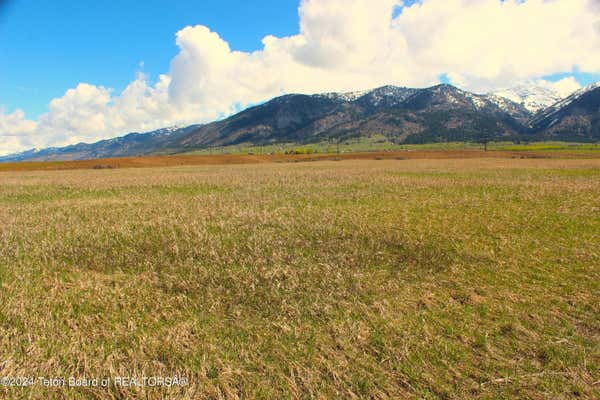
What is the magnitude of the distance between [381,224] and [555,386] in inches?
376

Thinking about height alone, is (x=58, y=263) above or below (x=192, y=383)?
above

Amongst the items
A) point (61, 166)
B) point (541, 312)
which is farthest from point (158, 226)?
point (61, 166)

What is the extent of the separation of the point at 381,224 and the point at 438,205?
21.8 feet

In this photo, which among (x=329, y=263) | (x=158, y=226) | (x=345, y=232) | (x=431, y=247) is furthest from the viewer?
(x=158, y=226)

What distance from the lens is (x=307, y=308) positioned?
652cm

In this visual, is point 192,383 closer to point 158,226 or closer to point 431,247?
point 431,247

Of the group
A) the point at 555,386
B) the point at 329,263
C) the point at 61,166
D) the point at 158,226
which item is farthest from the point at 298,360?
the point at 61,166

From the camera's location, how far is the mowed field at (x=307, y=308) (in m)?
4.54

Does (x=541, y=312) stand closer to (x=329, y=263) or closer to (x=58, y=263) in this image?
(x=329, y=263)

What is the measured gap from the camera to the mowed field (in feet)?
14.9

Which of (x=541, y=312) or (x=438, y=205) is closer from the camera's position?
(x=541, y=312)

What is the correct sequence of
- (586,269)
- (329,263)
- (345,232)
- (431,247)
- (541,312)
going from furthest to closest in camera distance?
1. (345,232)
2. (431,247)
3. (329,263)
4. (586,269)
5. (541,312)

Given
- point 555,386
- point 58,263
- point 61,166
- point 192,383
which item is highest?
point 61,166

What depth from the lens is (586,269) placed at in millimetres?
8547
